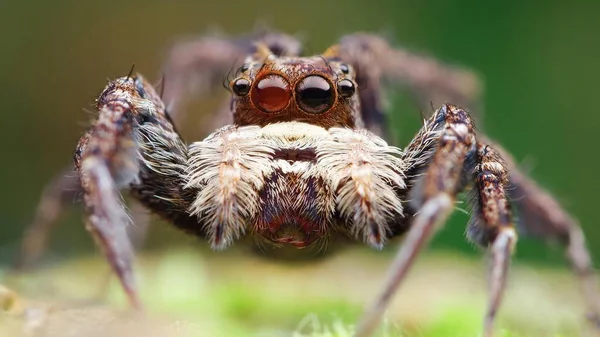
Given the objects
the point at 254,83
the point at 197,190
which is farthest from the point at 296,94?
the point at 197,190

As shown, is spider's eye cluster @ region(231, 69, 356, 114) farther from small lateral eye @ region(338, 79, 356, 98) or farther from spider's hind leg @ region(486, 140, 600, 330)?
spider's hind leg @ region(486, 140, 600, 330)

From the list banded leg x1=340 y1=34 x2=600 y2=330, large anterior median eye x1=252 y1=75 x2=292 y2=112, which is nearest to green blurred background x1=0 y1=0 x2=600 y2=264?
banded leg x1=340 y1=34 x2=600 y2=330

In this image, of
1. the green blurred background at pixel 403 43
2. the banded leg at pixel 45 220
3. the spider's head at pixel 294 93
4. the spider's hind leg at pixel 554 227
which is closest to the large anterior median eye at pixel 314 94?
the spider's head at pixel 294 93

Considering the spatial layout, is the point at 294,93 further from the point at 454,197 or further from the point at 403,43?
the point at 403,43

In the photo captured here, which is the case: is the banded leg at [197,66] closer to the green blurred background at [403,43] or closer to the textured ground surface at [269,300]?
the textured ground surface at [269,300]

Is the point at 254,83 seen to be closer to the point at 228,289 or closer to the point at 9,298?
the point at 9,298

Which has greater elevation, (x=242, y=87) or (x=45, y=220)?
(x=242, y=87)

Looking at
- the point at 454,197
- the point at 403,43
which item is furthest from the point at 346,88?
the point at 403,43
